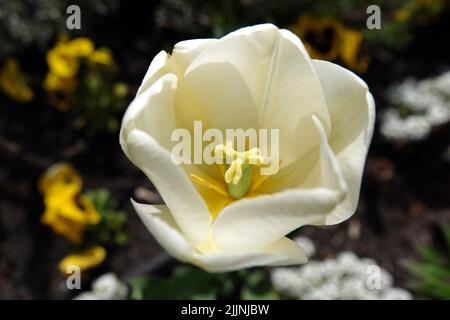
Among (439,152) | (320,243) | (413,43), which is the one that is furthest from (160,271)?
(413,43)

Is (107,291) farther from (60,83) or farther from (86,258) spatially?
(60,83)

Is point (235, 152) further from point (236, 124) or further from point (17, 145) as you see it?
point (17, 145)

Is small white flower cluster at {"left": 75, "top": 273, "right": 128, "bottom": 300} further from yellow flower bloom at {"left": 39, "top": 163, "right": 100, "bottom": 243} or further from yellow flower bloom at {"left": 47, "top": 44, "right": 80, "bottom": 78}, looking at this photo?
yellow flower bloom at {"left": 47, "top": 44, "right": 80, "bottom": 78}

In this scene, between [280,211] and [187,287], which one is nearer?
[280,211]

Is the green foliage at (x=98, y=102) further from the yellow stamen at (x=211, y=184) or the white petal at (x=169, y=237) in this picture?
the white petal at (x=169, y=237)

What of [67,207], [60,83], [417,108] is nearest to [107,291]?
[67,207]

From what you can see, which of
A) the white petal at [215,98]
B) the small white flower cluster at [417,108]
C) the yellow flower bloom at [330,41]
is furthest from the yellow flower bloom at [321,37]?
the white petal at [215,98]
